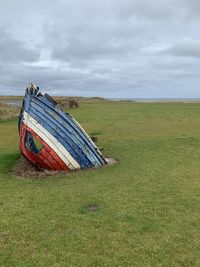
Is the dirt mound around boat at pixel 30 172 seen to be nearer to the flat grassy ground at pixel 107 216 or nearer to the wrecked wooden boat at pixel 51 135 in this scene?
the wrecked wooden boat at pixel 51 135

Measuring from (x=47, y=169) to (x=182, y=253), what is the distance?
24.3 feet

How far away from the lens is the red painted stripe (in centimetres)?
1298

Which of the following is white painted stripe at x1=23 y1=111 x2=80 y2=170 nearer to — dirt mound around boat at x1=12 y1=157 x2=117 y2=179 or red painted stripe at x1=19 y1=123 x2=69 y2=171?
red painted stripe at x1=19 y1=123 x2=69 y2=171

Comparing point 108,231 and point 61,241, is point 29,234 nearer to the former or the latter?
point 61,241

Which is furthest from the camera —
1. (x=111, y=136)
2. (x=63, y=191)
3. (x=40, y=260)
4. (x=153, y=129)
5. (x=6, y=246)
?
(x=153, y=129)

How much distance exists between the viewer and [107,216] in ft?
27.7

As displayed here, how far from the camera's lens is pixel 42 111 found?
13.1 meters

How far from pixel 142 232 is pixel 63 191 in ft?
11.4

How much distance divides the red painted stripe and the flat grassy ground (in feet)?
2.68

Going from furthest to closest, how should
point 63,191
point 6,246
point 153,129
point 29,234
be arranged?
point 153,129 → point 63,191 → point 29,234 → point 6,246

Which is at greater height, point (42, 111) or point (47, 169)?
point (42, 111)

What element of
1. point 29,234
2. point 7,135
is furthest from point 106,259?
point 7,135

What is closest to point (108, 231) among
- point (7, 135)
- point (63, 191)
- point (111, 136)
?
point (63, 191)

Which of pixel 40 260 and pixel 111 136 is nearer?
pixel 40 260
